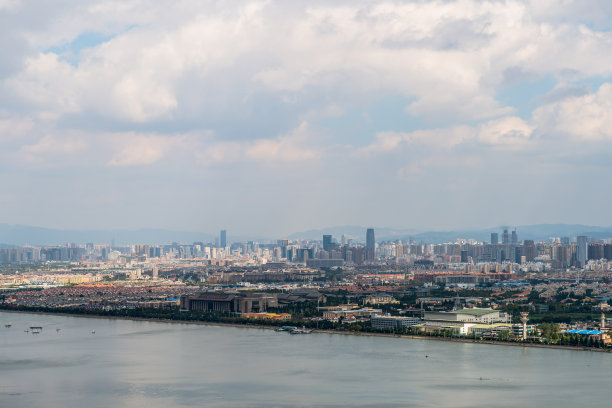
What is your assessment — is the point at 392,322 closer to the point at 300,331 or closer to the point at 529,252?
the point at 300,331

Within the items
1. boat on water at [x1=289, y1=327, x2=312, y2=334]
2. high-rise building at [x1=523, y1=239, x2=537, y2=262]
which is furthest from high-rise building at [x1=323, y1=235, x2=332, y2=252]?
boat on water at [x1=289, y1=327, x2=312, y2=334]

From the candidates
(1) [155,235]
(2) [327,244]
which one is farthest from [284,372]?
(1) [155,235]

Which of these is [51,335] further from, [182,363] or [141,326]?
[182,363]

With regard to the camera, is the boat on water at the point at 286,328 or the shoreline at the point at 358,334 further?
the boat on water at the point at 286,328

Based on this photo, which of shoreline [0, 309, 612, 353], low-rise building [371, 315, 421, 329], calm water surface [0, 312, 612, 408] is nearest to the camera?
calm water surface [0, 312, 612, 408]

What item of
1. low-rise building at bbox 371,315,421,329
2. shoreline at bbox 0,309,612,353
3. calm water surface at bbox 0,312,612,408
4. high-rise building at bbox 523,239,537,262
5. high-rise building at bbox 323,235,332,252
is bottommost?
calm water surface at bbox 0,312,612,408

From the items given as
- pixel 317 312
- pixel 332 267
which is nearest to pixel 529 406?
pixel 317 312

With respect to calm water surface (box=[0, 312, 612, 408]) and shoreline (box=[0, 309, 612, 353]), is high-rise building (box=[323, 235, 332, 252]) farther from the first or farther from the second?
calm water surface (box=[0, 312, 612, 408])

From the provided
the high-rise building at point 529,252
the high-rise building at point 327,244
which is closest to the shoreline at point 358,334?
the high-rise building at point 529,252

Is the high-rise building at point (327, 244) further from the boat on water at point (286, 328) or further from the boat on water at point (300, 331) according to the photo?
the boat on water at point (300, 331)
